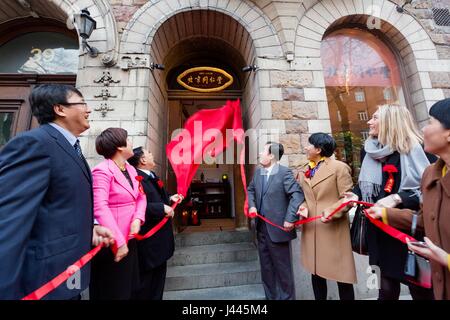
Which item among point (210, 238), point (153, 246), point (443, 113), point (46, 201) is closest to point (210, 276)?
point (210, 238)

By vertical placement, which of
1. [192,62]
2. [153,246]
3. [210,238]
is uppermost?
[192,62]

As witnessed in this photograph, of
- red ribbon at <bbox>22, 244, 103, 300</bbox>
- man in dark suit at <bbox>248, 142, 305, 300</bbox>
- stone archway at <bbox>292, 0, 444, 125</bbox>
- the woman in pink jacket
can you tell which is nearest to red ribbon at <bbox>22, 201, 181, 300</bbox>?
red ribbon at <bbox>22, 244, 103, 300</bbox>

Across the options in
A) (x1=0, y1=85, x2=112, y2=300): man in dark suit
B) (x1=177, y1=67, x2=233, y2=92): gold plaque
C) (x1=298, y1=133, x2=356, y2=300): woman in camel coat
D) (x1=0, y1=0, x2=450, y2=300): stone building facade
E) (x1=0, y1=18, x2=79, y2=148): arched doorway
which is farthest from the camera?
(x1=177, y1=67, x2=233, y2=92): gold plaque

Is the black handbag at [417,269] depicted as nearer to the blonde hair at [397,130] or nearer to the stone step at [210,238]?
the blonde hair at [397,130]

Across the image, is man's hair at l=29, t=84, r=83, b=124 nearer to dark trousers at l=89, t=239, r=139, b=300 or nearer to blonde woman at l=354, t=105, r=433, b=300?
dark trousers at l=89, t=239, r=139, b=300

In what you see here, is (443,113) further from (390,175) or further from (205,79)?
(205,79)

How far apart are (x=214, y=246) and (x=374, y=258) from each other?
302 cm

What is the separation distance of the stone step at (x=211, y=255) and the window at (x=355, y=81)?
9.01ft

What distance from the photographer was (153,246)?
2582mm

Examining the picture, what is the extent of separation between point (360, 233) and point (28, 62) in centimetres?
709

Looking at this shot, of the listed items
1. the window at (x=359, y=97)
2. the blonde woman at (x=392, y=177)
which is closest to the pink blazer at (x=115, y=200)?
the blonde woman at (x=392, y=177)

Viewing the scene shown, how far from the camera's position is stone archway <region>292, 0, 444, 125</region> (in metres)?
4.41

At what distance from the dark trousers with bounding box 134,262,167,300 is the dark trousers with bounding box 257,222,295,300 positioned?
137 centimetres
